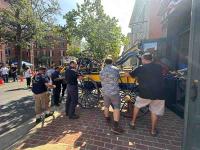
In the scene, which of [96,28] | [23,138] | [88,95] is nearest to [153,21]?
[96,28]

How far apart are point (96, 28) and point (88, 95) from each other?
1314 cm

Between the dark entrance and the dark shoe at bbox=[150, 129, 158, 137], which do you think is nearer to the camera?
the dark entrance

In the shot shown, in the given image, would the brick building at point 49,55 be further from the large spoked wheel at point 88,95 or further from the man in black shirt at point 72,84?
the man in black shirt at point 72,84

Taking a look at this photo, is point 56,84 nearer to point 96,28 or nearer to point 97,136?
point 97,136

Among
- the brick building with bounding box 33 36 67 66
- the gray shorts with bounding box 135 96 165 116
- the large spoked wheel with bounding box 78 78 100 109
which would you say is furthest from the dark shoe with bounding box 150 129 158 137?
the brick building with bounding box 33 36 67 66

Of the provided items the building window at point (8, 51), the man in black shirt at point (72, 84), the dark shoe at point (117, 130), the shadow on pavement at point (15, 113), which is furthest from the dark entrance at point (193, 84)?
the building window at point (8, 51)

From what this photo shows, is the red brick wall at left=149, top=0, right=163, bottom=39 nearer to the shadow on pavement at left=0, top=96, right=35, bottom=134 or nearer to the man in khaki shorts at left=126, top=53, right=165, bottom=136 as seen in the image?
the shadow on pavement at left=0, top=96, right=35, bottom=134

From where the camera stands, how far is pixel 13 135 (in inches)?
243

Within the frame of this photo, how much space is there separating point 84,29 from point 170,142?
1776cm

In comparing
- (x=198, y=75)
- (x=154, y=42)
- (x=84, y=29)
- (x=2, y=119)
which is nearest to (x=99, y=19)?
(x=84, y=29)

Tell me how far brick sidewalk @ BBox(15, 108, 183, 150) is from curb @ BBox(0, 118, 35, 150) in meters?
0.28

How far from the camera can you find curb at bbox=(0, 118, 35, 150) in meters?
5.59

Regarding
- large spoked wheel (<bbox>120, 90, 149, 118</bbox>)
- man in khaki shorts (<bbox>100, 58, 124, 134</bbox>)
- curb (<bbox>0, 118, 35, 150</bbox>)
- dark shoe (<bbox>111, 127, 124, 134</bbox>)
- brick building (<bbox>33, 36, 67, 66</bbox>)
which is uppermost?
brick building (<bbox>33, 36, 67, 66</bbox>)

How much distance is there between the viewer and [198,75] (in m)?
3.49
